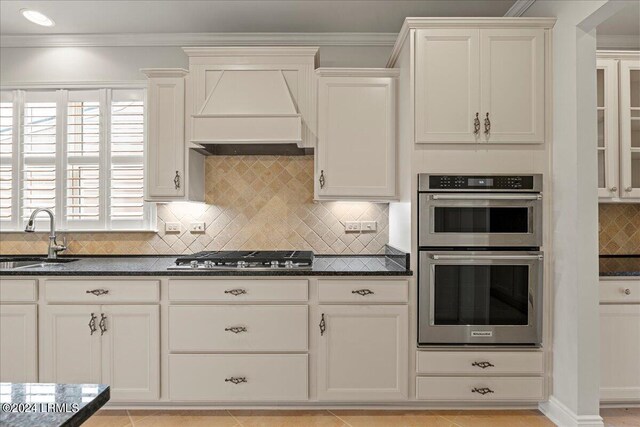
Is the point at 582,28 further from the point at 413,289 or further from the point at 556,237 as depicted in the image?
the point at 413,289

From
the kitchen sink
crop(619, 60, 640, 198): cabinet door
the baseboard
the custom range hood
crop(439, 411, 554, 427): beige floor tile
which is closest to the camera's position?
the baseboard

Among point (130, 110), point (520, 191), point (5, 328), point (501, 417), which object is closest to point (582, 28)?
point (520, 191)

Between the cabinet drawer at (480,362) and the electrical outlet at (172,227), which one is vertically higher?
the electrical outlet at (172,227)

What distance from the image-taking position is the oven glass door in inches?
95.0

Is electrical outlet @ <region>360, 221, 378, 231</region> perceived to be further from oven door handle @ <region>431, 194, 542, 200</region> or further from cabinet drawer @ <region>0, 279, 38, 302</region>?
cabinet drawer @ <region>0, 279, 38, 302</region>

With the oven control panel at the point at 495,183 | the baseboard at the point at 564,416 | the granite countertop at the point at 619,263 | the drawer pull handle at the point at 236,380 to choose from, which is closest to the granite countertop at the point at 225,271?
the oven control panel at the point at 495,183

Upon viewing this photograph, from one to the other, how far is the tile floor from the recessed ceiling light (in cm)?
280

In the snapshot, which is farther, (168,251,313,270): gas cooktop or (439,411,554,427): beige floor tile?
(168,251,313,270): gas cooktop

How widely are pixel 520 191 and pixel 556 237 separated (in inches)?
13.5

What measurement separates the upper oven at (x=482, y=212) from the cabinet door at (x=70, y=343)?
214 centimetres

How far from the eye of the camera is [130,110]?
127 inches

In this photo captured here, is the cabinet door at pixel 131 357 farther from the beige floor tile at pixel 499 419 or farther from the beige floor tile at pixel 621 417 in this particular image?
the beige floor tile at pixel 621 417

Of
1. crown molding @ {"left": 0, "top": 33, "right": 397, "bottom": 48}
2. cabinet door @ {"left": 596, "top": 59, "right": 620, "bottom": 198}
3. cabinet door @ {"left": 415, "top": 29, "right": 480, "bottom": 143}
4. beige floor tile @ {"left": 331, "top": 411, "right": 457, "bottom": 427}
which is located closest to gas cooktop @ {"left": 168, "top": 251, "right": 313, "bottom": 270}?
beige floor tile @ {"left": 331, "top": 411, "right": 457, "bottom": 427}

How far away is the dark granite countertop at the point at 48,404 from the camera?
26.6 inches
